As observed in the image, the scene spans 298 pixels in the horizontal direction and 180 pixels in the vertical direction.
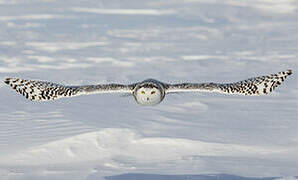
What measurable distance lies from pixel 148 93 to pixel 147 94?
0.48 feet

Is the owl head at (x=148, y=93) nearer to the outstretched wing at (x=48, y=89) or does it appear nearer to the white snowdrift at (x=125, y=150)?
the outstretched wing at (x=48, y=89)

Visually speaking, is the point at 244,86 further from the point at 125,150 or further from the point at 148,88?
the point at 125,150

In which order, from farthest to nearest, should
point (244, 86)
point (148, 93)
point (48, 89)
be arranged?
point (48, 89)
point (244, 86)
point (148, 93)

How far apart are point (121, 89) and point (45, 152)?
12798 centimetres

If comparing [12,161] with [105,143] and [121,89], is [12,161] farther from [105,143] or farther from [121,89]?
[121,89]

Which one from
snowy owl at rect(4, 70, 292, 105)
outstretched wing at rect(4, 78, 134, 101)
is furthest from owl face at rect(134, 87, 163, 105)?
outstretched wing at rect(4, 78, 134, 101)

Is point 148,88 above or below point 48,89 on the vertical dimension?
above

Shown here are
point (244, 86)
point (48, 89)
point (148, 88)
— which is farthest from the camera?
point (48, 89)

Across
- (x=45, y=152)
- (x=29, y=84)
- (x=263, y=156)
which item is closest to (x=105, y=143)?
(x=45, y=152)

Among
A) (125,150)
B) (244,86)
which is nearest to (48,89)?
(244,86)

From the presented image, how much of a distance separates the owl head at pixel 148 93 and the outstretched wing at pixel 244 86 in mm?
2625

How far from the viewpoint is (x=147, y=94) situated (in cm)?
6638

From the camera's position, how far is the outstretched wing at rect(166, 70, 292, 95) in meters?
69.3

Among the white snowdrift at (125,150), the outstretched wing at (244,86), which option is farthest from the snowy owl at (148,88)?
the white snowdrift at (125,150)
